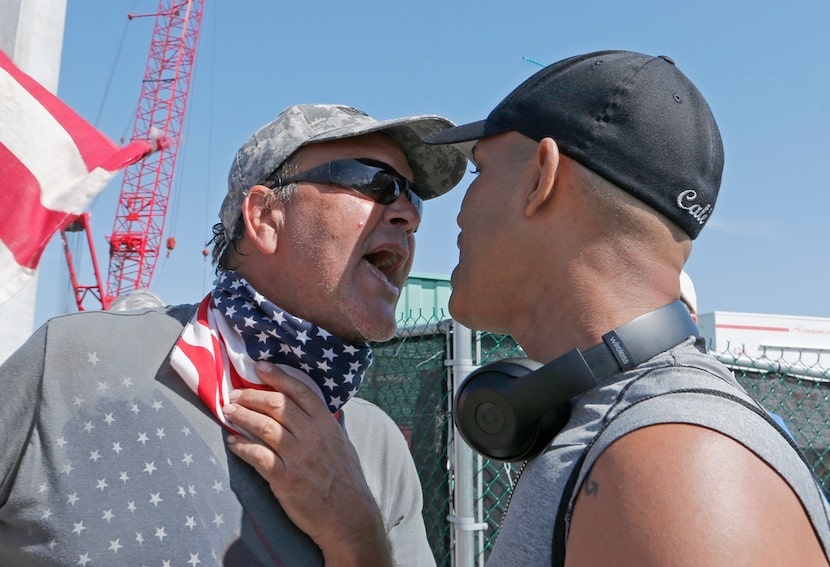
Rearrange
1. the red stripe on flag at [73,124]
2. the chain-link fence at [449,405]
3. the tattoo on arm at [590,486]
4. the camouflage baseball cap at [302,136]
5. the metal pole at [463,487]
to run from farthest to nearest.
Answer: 1. the chain-link fence at [449,405]
2. the metal pole at [463,487]
3. the red stripe on flag at [73,124]
4. the camouflage baseball cap at [302,136]
5. the tattoo on arm at [590,486]

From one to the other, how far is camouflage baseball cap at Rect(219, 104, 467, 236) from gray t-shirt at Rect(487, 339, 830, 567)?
1.46 metres

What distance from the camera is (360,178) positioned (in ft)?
8.28

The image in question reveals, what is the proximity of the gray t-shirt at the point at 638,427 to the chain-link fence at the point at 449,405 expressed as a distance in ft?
7.65

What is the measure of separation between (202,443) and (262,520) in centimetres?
28

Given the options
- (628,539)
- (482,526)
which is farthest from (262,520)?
(482,526)

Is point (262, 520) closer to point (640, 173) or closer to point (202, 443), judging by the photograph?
point (202, 443)

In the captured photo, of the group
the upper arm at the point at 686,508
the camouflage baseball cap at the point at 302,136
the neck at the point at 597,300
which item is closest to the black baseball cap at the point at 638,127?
the neck at the point at 597,300

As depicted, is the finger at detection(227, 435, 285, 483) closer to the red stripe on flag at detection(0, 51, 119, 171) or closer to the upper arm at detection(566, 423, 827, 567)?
the upper arm at detection(566, 423, 827, 567)

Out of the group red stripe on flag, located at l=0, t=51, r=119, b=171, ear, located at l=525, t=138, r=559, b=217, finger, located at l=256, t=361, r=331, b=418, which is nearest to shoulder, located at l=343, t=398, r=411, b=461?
finger, located at l=256, t=361, r=331, b=418

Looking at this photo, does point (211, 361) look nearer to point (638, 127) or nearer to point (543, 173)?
point (543, 173)

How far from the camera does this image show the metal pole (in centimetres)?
349

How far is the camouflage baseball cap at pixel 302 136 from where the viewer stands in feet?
8.09

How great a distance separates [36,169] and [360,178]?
1327 millimetres

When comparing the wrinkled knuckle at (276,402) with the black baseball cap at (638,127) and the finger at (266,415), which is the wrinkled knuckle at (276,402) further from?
the black baseball cap at (638,127)
